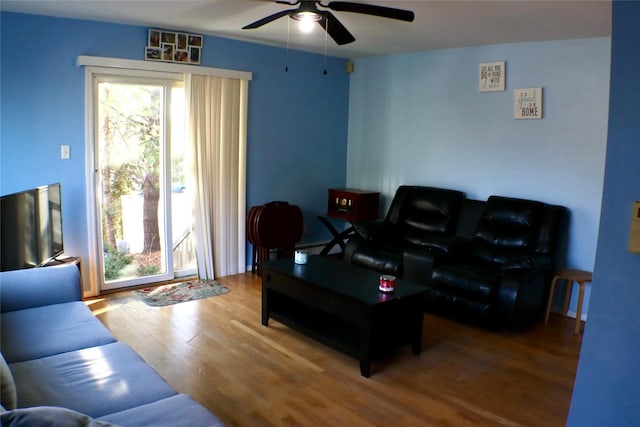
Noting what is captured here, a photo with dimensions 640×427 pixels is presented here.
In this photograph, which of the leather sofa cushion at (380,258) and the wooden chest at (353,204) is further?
the wooden chest at (353,204)

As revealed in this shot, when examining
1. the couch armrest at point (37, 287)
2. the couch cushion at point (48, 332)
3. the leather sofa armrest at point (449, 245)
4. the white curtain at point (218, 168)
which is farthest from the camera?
the white curtain at point (218, 168)

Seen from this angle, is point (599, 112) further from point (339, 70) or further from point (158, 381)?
point (158, 381)

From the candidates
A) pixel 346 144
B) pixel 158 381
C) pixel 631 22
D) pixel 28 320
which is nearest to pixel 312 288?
pixel 158 381

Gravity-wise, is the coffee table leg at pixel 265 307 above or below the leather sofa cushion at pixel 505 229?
below

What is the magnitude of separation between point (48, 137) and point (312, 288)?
246cm

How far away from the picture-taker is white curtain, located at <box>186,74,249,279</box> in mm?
4754

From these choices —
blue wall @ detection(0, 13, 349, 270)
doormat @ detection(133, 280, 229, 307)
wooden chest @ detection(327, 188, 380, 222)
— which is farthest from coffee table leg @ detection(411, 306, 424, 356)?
blue wall @ detection(0, 13, 349, 270)

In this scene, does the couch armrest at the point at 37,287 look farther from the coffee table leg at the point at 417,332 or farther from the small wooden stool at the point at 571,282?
the small wooden stool at the point at 571,282

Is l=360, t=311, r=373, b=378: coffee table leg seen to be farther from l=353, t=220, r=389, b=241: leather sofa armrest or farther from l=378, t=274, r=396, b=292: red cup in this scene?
l=353, t=220, r=389, b=241: leather sofa armrest

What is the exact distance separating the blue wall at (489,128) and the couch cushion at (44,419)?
3.98m

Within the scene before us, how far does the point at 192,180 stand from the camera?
4781mm

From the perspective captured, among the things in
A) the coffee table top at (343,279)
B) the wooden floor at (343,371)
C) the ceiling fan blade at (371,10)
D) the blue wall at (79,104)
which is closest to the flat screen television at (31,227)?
the blue wall at (79,104)

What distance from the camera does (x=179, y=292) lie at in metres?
4.59

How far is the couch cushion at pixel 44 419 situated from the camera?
1.16 m
